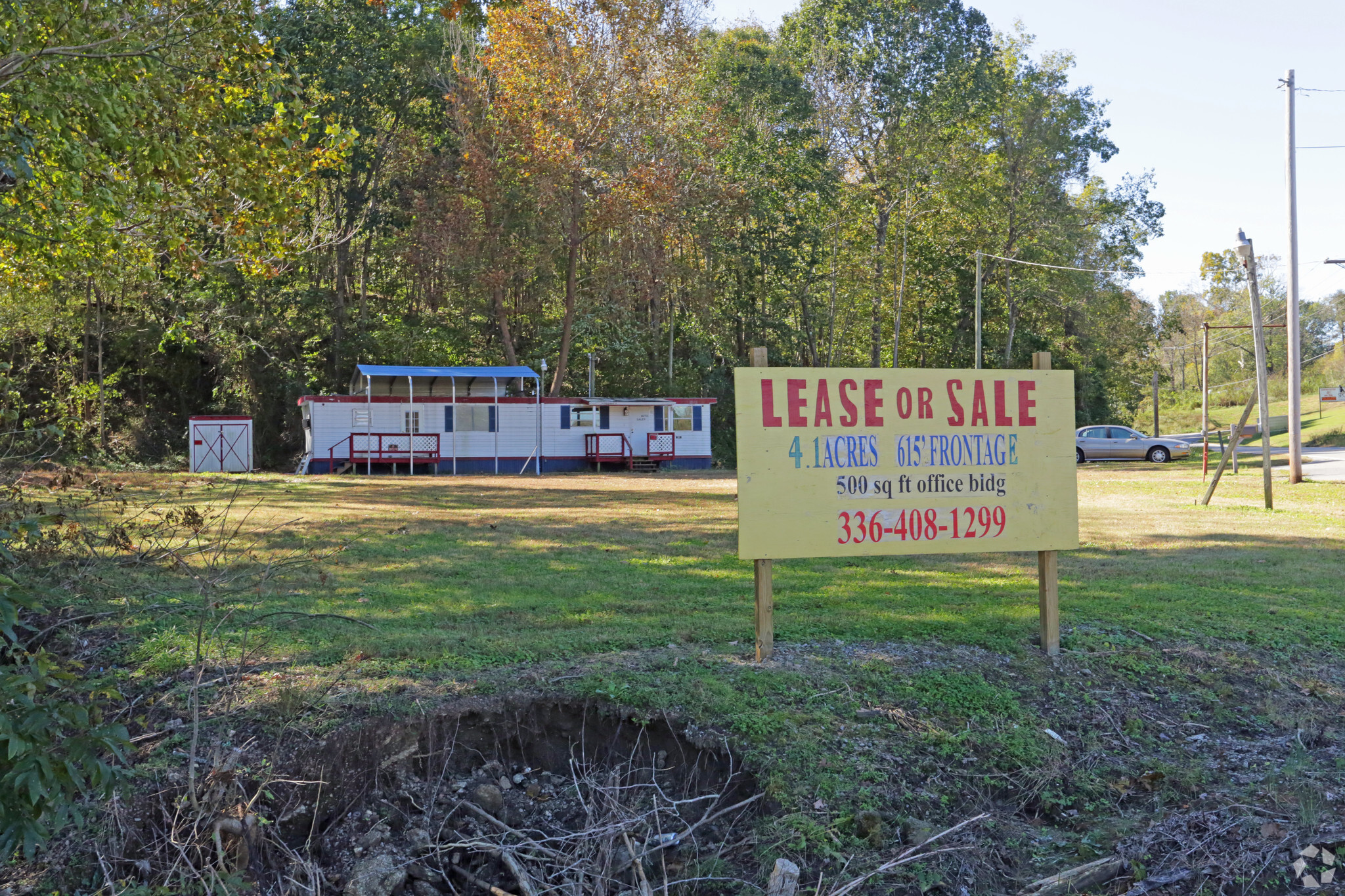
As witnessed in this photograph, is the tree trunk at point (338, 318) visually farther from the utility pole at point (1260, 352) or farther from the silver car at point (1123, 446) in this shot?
the utility pole at point (1260, 352)

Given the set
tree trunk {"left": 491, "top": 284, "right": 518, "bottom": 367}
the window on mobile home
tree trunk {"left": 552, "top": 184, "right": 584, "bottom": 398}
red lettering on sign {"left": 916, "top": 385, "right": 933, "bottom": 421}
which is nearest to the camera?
red lettering on sign {"left": 916, "top": 385, "right": 933, "bottom": 421}

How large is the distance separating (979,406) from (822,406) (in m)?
1.04

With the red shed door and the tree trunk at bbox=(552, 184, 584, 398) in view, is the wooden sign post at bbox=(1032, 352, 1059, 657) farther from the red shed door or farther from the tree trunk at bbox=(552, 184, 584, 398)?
the tree trunk at bbox=(552, 184, 584, 398)

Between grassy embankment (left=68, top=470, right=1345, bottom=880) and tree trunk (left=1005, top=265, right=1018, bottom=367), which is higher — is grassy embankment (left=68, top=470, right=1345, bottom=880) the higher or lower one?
the lower one

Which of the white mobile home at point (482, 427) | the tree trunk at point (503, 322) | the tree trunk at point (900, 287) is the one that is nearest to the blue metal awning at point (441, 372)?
the white mobile home at point (482, 427)

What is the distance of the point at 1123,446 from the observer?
31891 millimetres

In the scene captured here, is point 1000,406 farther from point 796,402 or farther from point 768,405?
point 768,405

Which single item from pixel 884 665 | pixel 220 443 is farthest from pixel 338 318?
pixel 884 665

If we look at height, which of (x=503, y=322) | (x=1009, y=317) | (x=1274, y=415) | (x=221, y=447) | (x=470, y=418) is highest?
(x=1009, y=317)

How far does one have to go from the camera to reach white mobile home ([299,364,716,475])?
26266 millimetres

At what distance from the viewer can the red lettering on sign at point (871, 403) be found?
5.82 metres

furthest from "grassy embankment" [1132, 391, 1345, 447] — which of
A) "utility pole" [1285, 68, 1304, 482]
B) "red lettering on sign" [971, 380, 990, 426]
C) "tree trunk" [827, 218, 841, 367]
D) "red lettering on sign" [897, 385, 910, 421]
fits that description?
"red lettering on sign" [897, 385, 910, 421]

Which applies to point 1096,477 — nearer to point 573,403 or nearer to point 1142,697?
point 573,403

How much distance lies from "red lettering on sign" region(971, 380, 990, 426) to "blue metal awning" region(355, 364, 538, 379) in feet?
71.3
